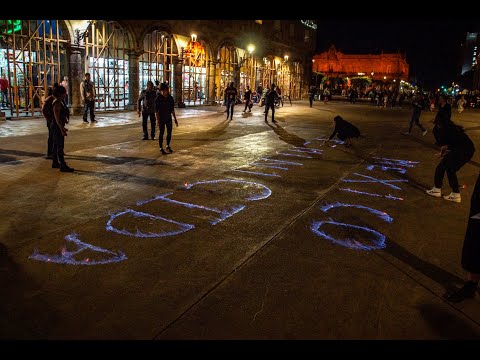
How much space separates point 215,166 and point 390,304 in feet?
20.8

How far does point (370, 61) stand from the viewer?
320 feet

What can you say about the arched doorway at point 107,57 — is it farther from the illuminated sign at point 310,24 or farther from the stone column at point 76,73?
the illuminated sign at point 310,24

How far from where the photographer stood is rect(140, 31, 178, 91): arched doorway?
25.8 metres

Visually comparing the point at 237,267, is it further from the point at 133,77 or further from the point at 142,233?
the point at 133,77

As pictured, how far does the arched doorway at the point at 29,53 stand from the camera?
56.5ft

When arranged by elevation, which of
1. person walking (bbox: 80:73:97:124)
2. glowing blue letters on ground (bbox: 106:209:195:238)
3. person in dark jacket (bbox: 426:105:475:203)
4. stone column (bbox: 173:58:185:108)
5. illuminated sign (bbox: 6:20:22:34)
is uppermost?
illuminated sign (bbox: 6:20:22:34)

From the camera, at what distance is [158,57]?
86.7ft

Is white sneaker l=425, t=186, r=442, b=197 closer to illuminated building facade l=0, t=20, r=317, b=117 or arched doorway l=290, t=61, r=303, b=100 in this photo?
illuminated building facade l=0, t=20, r=317, b=117

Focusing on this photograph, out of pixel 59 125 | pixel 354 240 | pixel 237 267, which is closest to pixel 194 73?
pixel 59 125

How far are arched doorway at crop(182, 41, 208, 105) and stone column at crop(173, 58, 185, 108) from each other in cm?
78

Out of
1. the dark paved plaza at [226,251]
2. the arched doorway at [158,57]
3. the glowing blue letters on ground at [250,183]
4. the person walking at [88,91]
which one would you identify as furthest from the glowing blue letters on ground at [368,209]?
the arched doorway at [158,57]

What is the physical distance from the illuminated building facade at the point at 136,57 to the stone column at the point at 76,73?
0.04 metres

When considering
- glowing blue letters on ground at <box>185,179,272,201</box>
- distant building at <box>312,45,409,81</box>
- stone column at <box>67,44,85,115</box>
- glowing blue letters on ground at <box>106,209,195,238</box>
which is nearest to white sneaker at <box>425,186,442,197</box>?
glowing blue letters on ground at <box>185,179,272,201</box>

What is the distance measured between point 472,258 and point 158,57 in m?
25.0
